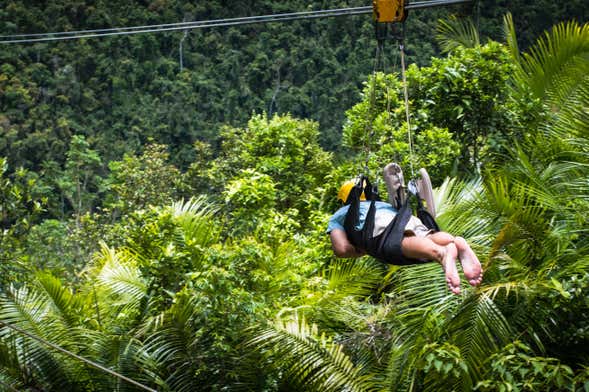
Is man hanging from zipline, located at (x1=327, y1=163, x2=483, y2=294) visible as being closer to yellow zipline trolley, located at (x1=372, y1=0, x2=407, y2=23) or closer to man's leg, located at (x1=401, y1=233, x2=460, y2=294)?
man's leg, located at (x1=401, y1=233, x2=460, y2=294)

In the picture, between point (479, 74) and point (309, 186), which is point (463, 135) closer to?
point (479, 74)

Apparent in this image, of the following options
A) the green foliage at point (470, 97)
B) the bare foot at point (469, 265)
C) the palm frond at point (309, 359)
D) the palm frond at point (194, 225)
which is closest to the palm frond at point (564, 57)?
the green foliage at point (470, 97)

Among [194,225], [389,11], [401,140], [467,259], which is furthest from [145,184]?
[467,259]

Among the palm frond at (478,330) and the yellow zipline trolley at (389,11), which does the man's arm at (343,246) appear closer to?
the yellow zipline trolley at (389,11)

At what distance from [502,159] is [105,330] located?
376 centimetres

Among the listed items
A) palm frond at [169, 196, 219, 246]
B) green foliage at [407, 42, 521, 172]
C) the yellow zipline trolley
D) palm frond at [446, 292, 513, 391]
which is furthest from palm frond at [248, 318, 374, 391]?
green foliage at [407, 42, 521, 172]

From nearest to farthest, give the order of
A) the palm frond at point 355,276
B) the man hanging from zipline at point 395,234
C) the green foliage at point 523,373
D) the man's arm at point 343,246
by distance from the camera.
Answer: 1. the man hanging from zipline at point 395,234
2. the man's arm at point 343,246
3. the green foliage at point 523,373
4. the palm frond at point 355,276

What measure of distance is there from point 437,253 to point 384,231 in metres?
0.39

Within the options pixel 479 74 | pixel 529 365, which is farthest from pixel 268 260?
pixel 479 74

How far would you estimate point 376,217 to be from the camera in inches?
167

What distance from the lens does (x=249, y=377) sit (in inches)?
234

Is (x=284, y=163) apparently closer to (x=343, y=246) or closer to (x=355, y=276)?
(x=355, y=276)

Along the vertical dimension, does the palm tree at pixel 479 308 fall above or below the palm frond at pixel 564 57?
below

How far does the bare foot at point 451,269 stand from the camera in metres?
3.57
